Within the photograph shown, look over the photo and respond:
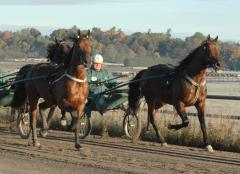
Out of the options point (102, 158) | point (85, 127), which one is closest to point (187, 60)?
point (85, 127)

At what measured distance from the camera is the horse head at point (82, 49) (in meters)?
11.4

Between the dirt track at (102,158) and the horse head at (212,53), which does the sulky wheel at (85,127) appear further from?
the horse head at (212,53)

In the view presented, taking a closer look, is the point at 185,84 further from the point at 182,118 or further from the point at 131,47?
the point at 131,47

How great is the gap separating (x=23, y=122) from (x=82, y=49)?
3414 millimetres

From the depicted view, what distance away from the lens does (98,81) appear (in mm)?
14211

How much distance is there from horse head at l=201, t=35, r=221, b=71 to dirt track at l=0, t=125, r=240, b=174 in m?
1.63

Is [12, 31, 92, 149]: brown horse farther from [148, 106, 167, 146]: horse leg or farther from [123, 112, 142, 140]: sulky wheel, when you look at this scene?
[123, 112, 142, 140]: sulky wheel

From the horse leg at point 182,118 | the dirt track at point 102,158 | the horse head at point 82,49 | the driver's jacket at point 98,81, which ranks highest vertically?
the horse head at point 82,49

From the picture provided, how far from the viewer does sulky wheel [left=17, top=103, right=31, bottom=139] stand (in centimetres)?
1395

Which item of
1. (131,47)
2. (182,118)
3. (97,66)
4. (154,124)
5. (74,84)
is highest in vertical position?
(131,47)

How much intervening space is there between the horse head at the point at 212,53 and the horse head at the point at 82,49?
7.40 feet

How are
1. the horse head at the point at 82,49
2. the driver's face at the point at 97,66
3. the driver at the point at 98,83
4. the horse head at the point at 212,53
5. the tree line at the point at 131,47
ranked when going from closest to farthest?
A: the horse head at the point at 82,49 < the horse head at the point at 212,53 < the driver at the point at 98,83 < the driver's face at the point at 97,66 < the tree line at the point at 131,47

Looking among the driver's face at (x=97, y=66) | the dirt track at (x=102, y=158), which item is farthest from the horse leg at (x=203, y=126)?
the driver's face at (x=97, y=66)

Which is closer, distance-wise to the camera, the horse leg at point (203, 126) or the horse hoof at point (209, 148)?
the horse hoof at point (209, 148)
